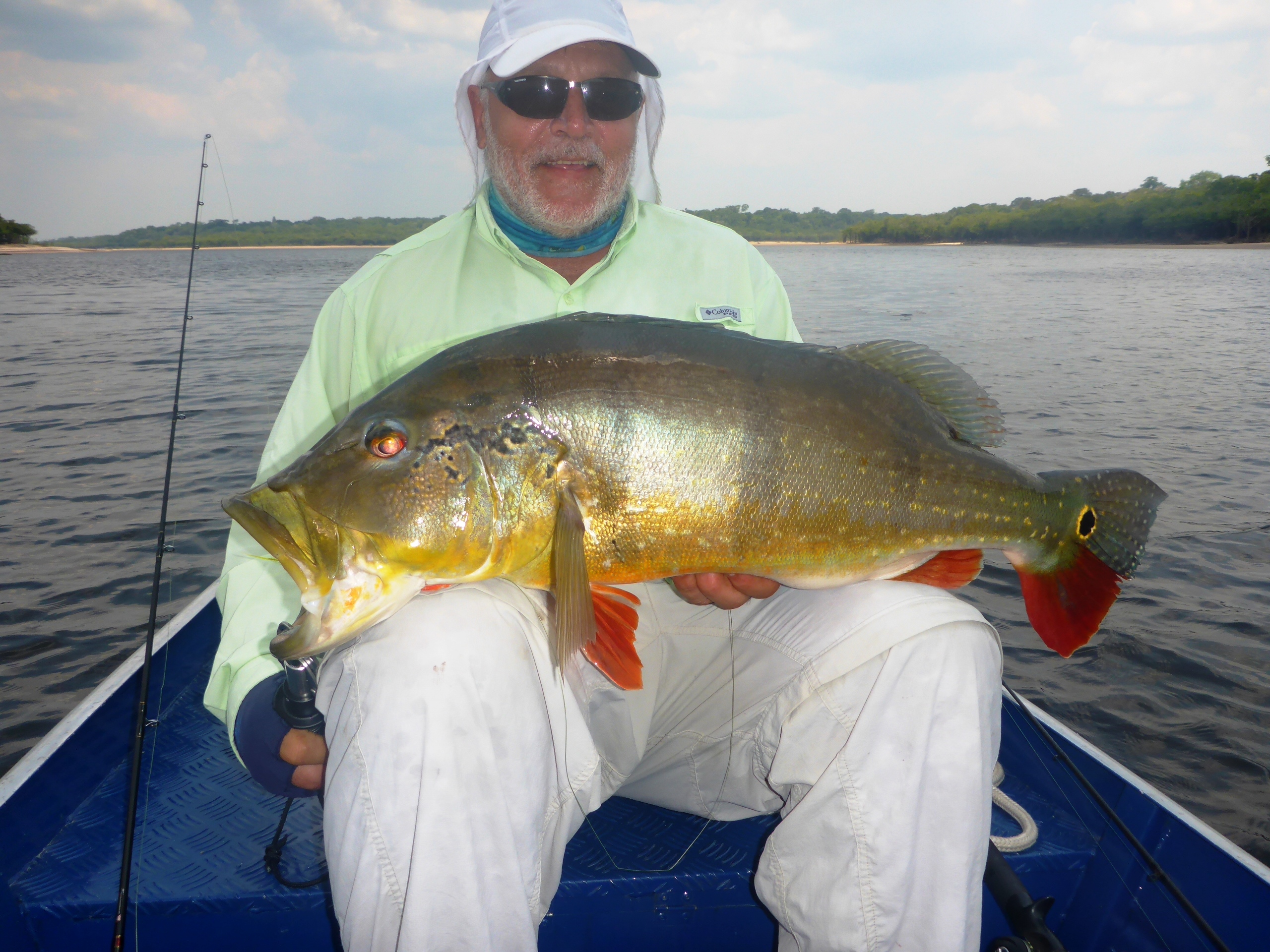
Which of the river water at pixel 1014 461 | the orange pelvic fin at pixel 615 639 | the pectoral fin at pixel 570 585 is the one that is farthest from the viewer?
the river water at pixel 1014 461

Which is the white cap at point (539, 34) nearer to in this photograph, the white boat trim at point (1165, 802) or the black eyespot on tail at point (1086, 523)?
the black eyespot on tail at point (1086, 523)

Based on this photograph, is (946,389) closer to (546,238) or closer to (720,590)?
(720,590)

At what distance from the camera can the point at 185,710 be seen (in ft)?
11.4

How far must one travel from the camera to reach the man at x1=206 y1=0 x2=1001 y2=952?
5.52ft

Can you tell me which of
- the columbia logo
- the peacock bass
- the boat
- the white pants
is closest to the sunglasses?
the columbia logo

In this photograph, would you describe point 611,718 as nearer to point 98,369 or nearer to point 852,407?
point 852,407

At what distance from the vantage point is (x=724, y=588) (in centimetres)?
213

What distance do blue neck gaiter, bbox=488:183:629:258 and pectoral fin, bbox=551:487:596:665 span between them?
4.76 ft

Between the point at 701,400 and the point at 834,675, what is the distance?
30.6 inches

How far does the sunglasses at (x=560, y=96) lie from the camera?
9.45 feet

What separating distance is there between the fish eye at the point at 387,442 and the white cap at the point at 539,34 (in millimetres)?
1591

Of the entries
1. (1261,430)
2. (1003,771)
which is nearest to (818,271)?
(1261,430)

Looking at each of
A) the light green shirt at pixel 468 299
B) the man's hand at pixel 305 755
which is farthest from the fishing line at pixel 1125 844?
the man's hand at pixel 305 755

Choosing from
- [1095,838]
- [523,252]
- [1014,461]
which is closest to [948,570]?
[1095,838]
